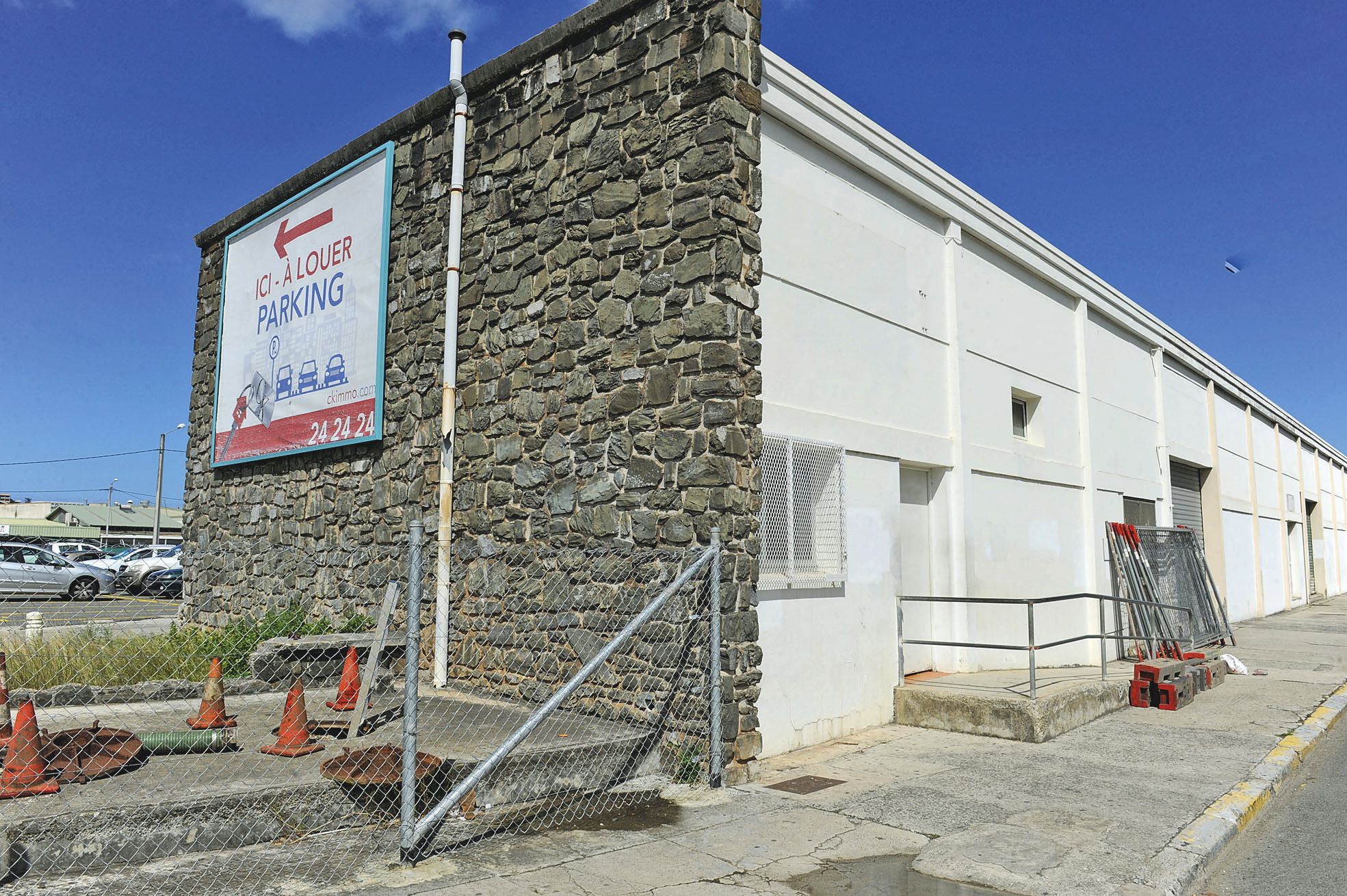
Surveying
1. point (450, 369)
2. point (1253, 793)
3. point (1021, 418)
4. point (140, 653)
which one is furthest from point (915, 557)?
point (140, 653)

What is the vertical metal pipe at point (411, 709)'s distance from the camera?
505cm

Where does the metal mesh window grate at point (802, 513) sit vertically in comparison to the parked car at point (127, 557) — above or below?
above

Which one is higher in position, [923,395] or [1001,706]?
[923,395]

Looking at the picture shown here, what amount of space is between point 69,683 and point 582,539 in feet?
13.9

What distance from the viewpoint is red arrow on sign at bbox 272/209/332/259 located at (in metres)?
12.0

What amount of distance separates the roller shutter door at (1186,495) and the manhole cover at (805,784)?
48.8ft

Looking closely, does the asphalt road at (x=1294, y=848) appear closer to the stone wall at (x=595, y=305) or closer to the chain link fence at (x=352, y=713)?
the stone wall at (x=595, y=305)

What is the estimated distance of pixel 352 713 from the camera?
734 cm

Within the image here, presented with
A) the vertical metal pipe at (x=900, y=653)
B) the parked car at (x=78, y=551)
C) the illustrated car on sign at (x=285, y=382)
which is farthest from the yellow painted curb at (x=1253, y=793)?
the parked car at (x=78, y=551)

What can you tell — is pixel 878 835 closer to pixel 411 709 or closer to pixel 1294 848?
pixel 1294 848

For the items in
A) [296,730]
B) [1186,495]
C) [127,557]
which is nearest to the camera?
[296,730]

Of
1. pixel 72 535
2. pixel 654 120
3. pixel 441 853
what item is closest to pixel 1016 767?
pixel 441 853

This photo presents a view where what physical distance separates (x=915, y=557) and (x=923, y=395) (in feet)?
5.97

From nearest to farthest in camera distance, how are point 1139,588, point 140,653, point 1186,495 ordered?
point 140,653, point 1139,588, point 1186,495
